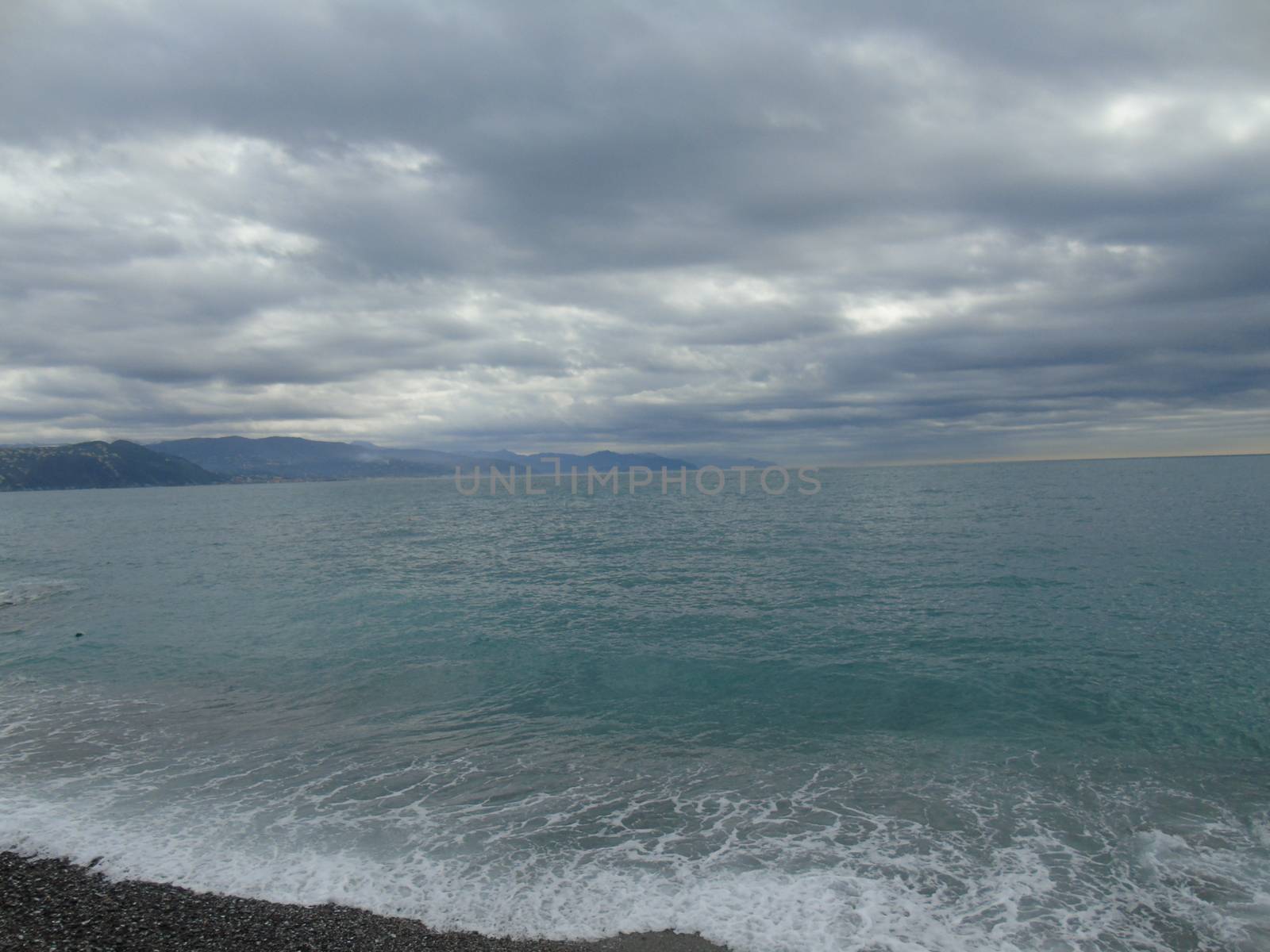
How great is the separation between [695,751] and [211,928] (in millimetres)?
10610

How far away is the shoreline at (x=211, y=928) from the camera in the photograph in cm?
962

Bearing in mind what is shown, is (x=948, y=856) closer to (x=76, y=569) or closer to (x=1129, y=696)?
(x=1129, y=696)

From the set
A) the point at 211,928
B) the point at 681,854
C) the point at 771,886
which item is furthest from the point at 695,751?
the point at 211,928

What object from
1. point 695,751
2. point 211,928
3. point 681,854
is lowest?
point 695,751

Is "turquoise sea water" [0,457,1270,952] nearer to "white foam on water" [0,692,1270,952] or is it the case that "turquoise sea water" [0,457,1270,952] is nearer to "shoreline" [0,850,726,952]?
"white foam on water" [0,692,1270,952]

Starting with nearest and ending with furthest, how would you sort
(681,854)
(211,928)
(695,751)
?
(211,928)
(681,854)
(695,751)

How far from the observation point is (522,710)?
2034 centimetres

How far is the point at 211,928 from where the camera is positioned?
1004 cm

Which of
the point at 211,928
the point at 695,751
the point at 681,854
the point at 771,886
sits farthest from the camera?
the point at 695,751

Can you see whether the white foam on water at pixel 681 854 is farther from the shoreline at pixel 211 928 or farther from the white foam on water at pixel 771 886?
the shoreline at pixel 211 928

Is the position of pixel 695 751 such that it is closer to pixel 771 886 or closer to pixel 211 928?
pixel 771 886

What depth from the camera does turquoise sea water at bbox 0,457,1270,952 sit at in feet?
36.1

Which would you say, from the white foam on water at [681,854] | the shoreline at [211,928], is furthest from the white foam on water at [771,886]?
the shoreline at [211,928]

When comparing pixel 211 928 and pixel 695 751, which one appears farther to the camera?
pixel 695 751
